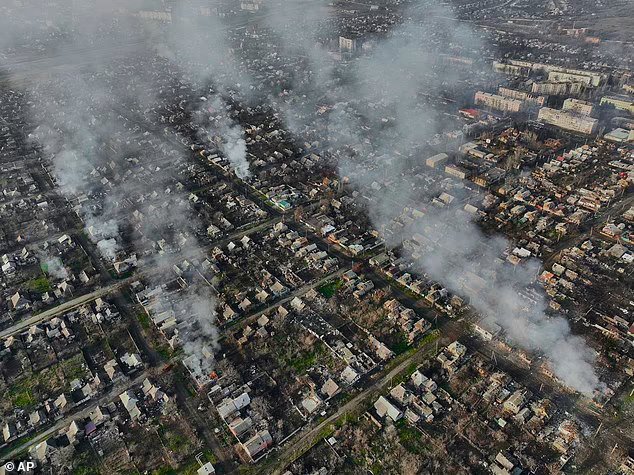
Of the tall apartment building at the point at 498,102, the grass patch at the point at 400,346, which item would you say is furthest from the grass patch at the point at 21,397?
the tall apartment building at the point at 498,102

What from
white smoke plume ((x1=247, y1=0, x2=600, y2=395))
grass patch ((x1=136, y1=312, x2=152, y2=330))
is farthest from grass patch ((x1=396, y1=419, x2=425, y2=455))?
grass patch ((x1=136, y1=312, x2=152, y2=330))

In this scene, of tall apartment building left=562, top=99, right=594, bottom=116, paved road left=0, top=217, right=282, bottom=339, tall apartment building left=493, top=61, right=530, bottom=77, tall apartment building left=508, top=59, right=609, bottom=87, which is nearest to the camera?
paved road left=0, top=217, right=282, bottom=339

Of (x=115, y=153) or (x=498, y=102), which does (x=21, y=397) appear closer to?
(x=115, y=153)

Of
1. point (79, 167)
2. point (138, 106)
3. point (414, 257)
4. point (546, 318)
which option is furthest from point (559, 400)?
point (138, 106)

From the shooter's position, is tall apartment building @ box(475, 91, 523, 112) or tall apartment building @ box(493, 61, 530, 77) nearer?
tall apartment building @ box(475, 91, 523, 112)
